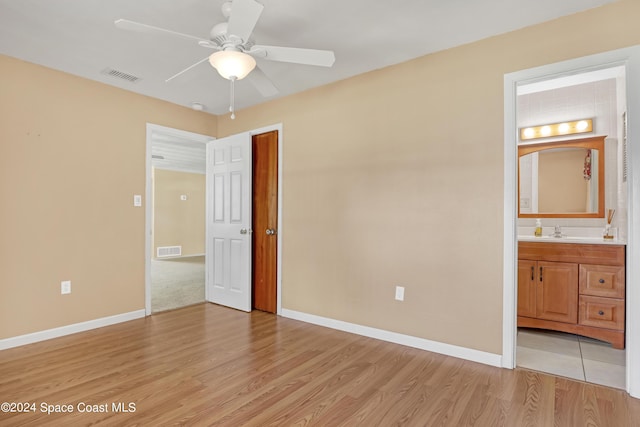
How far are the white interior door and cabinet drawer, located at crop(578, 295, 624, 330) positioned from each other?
133 inches

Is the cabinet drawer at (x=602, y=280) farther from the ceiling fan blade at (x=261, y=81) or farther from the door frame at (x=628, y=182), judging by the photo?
the ceiling fan blade at (x=261, y=81)

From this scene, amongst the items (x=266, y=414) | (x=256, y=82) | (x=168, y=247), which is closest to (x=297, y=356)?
(x=266, y=414)

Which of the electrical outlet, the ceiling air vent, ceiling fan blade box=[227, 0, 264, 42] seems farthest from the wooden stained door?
ceiling fan blade box=[227, 0, 264, 42]

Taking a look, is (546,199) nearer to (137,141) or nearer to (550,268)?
(550,268)

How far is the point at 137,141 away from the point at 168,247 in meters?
5.76

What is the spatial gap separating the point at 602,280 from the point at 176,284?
5486mm

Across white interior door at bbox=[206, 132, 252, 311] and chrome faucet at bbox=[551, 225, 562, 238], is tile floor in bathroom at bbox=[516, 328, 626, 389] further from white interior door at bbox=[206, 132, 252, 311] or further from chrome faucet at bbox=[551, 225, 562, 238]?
white interior door at bbox=[206, 132, 252, 311]

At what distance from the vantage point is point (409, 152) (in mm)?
2992

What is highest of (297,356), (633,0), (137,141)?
(633,0)

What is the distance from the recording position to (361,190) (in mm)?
3283

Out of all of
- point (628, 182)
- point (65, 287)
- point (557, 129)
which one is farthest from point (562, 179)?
point (65, 287)

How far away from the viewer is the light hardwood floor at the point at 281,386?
1.90 meters

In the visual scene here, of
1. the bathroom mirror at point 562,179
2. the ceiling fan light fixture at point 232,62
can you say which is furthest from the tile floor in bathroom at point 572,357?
the ceiling fan light fixture at point 232,62

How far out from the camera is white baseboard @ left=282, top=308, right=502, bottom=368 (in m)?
2.61
